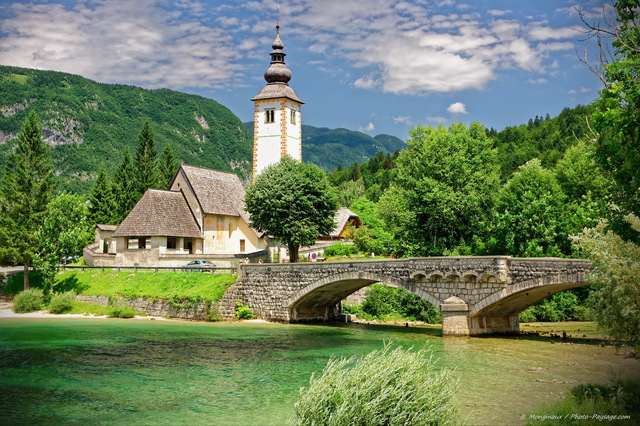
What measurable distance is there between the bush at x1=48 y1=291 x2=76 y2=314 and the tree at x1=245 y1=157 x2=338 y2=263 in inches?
624

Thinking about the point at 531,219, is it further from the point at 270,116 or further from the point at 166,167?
the point at 166,167

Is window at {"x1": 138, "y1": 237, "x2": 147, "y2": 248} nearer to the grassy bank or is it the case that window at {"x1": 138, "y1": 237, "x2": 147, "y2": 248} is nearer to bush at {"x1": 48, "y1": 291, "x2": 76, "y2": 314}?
the grassy bank

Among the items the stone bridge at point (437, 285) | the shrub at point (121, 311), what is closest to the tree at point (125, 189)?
the shrub at point (121, 311)

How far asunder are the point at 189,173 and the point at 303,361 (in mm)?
39741

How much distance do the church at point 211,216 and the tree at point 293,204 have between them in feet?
19.6

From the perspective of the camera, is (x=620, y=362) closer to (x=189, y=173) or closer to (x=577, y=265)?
(x=577, y=265)

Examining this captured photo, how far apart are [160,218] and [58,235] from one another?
8.87m

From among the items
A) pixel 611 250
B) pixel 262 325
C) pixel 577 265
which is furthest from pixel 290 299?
pixel 611 250

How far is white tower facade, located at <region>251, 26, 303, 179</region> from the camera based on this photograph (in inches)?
2477

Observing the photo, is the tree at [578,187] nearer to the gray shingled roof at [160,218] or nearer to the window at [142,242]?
the gray shingled roof at [160,218]

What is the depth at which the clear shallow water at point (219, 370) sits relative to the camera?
17.8 meters

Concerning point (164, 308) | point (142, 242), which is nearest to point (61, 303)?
point (164, 308)

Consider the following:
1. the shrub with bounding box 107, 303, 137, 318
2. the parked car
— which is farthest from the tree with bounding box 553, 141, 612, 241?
the shrub with bounding box 107, 303, 137, 318

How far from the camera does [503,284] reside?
105 ft
